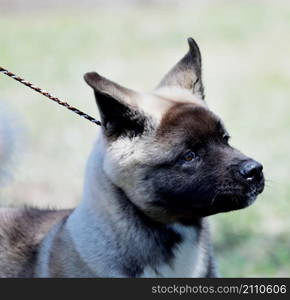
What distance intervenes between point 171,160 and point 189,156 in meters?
0.10

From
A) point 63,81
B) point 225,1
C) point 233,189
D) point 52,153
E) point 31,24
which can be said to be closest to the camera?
point 233,189

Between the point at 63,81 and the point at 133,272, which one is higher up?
the point at 63,81

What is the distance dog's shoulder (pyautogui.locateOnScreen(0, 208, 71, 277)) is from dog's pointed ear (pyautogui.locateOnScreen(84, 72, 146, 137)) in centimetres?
89

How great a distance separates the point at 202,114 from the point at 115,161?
564 millimetres

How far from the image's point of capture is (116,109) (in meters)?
4.05

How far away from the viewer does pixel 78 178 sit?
8.05 metres

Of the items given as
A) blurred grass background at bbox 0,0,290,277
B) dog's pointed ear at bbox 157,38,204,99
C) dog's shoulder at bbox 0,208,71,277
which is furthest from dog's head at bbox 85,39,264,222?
blurred grass background at bbox 0,0,290,277

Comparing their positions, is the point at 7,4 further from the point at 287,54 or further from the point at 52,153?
the point at 52,153

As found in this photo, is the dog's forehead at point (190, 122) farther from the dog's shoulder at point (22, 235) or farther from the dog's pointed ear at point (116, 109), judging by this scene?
the dog's shoulder at point (22, 235)

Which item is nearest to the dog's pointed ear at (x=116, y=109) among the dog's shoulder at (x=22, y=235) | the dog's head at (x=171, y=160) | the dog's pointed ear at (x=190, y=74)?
the dog's head at (x=171, y=160)

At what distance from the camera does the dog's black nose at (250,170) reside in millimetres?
3924

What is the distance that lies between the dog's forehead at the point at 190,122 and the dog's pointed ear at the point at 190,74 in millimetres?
448
